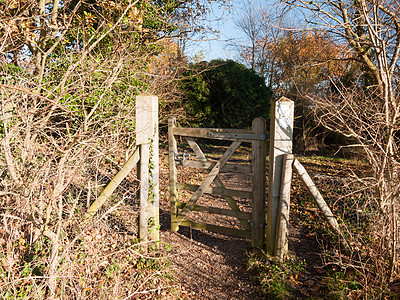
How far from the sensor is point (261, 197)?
4191mm

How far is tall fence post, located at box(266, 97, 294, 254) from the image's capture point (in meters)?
3.74

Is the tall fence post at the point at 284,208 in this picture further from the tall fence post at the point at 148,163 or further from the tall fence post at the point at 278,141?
the tall fence post at the point at 148,163

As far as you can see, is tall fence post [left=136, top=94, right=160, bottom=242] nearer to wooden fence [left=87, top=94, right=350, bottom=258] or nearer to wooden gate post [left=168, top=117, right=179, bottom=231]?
wooden fence [left=87, top=94, right=350, bottom=258]

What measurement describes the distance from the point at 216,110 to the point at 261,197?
347 inches

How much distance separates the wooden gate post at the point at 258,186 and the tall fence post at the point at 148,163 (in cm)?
137

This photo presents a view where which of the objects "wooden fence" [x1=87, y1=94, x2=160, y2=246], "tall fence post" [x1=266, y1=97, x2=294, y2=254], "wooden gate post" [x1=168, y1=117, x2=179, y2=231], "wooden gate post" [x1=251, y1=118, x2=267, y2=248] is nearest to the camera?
"tall fence post" [x1=266, y1=97, x2=294, y2=254]

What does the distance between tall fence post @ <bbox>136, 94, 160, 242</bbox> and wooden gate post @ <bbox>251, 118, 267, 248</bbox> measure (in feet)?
4.49

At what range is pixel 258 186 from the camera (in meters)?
4.18

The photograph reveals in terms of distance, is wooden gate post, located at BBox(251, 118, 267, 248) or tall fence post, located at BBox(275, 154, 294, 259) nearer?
tall fence post, located at BBox(275, 154, 294, 259)

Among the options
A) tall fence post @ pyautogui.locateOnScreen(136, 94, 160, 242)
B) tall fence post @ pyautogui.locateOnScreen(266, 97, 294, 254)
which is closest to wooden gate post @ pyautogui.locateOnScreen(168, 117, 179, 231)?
tall fence post @ pyautogui.locateOnScreen(136, 94, 160, 242)

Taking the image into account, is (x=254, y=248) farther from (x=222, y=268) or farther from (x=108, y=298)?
(x=108, y=298)

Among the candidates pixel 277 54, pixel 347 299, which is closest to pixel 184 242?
pixel 347 299

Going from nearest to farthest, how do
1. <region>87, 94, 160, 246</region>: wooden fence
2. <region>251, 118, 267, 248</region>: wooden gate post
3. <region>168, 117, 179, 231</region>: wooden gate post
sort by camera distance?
<region>87, 94, 160, 246</region>: wooden fence
<region>251, 118, 267, 248</region>: wooden gate post
<region>168, 117, 179, 231</region>: wooden gate post

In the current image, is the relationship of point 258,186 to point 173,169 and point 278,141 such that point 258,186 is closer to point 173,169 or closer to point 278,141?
point 278,141
